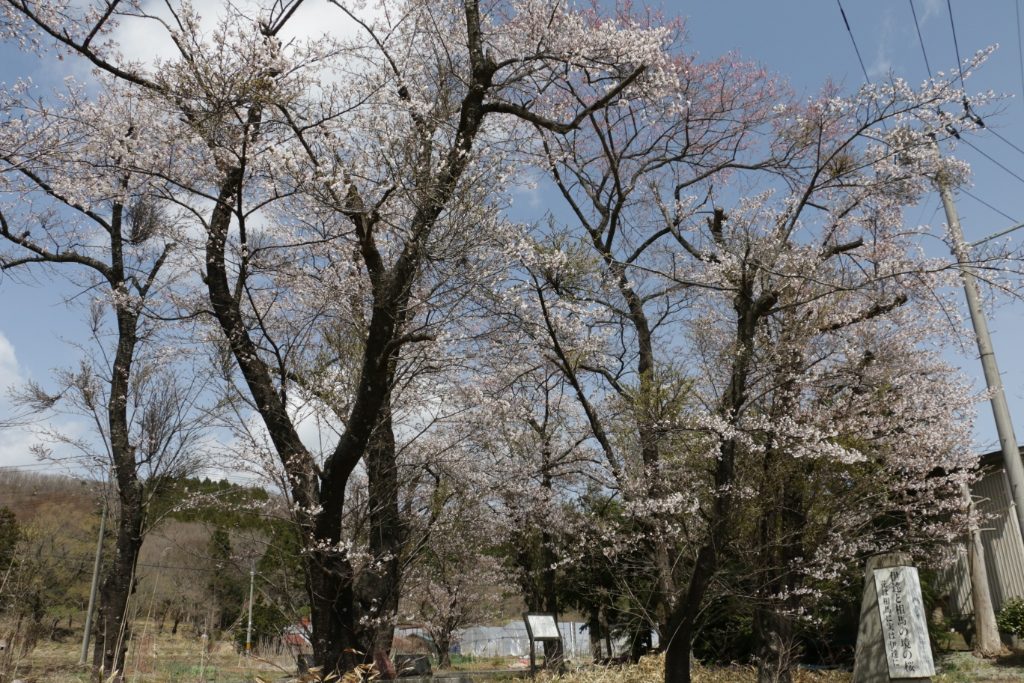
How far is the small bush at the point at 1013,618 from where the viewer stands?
1160 centimetres

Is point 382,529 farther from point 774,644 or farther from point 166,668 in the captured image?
point 166,668

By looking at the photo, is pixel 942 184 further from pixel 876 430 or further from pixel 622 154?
pixel 622 154

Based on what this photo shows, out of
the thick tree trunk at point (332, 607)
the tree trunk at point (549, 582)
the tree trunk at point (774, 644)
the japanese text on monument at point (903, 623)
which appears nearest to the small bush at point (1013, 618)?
the tree trunk at point (774, 644)

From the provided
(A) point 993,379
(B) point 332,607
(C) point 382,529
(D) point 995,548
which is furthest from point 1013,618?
(B) point 332,607

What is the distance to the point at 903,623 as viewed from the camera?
6895 mm

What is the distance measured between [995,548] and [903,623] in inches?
327

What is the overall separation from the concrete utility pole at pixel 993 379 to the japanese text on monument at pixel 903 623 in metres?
2.69

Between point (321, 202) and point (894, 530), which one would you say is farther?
point (894, 530)

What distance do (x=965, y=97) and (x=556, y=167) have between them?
496 centimetres

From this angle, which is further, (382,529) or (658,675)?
(658,675)

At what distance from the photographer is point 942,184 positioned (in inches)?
330

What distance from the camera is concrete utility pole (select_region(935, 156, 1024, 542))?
28.5 ft

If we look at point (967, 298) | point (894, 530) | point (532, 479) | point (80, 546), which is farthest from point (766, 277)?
point (80, 546)

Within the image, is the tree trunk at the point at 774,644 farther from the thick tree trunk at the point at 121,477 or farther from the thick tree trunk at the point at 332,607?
the thick tree trunk at the point at 121,477
